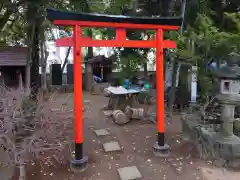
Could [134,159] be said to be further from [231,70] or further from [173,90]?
[173,90]

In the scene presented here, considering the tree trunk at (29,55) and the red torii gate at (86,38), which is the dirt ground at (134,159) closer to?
the red torii gate at (86,38)

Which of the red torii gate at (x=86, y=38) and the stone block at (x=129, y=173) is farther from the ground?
the red torii gate at (x=86, y=38)

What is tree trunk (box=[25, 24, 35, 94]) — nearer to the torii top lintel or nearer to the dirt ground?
the dirt ground

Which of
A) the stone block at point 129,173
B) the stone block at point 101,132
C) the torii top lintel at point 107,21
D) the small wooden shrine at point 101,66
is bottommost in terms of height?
the stone block at point 129,173

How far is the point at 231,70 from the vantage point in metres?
4.37

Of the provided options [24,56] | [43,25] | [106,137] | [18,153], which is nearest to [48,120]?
[18,153]

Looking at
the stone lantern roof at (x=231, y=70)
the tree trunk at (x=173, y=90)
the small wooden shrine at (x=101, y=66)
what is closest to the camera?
the stone lantern roof at (x=231, y=70)

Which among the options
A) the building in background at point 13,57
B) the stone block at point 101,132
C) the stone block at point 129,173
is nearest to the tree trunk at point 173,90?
the stone block at point 101,132

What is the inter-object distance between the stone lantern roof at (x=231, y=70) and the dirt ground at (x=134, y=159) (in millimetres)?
1615

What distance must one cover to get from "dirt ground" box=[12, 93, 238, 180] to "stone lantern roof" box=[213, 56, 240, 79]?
1.61 m

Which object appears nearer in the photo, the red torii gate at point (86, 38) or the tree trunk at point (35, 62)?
the red torii gate at point (86, 38)

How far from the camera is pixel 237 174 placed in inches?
163

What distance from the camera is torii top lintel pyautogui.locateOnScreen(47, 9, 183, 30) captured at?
12.3ft

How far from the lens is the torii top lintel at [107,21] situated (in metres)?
3.75
